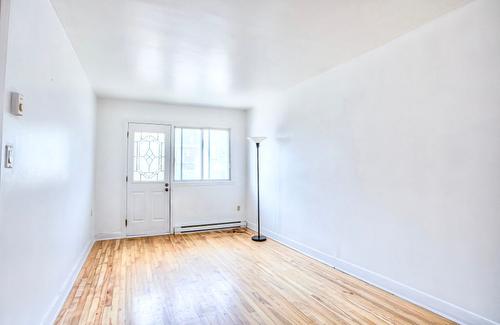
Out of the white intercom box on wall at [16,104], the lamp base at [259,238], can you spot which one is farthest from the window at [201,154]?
the white intercom box on wall at [16,104]

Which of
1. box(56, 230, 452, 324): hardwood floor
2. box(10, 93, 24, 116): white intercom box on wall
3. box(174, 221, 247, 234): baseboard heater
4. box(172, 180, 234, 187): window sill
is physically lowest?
box(56, 230, 452, 324): hardwood floor

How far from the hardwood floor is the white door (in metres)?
1.02

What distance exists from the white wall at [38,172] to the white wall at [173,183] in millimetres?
1815

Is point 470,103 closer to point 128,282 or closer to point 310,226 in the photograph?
point 310,226

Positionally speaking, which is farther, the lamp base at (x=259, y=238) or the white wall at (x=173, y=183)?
the white wall at (x=173, y=183)

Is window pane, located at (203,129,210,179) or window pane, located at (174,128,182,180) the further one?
window pane, located at (203,129,210,179)

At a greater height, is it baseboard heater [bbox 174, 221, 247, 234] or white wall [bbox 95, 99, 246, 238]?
white wall [bbox 95, 99, 246, 238]

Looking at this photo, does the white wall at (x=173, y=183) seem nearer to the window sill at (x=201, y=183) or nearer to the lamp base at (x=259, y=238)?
the window sill at (x=201, y=183)

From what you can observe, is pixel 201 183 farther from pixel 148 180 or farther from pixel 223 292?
pixel 223 292

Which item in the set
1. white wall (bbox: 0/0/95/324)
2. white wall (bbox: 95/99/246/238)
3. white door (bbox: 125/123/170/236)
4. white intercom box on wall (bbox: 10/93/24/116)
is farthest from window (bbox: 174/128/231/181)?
white intercom box on wall (bbox: 10/93/24/116)

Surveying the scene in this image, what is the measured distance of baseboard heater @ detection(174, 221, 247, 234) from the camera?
537 cm

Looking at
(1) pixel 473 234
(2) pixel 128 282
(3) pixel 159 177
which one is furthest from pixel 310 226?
(3) pixel 159 177

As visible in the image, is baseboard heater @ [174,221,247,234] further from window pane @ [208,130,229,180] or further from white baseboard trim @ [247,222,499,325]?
white baseboard trim @ [247,222,499,325]

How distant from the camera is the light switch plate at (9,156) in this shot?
1.40 m
